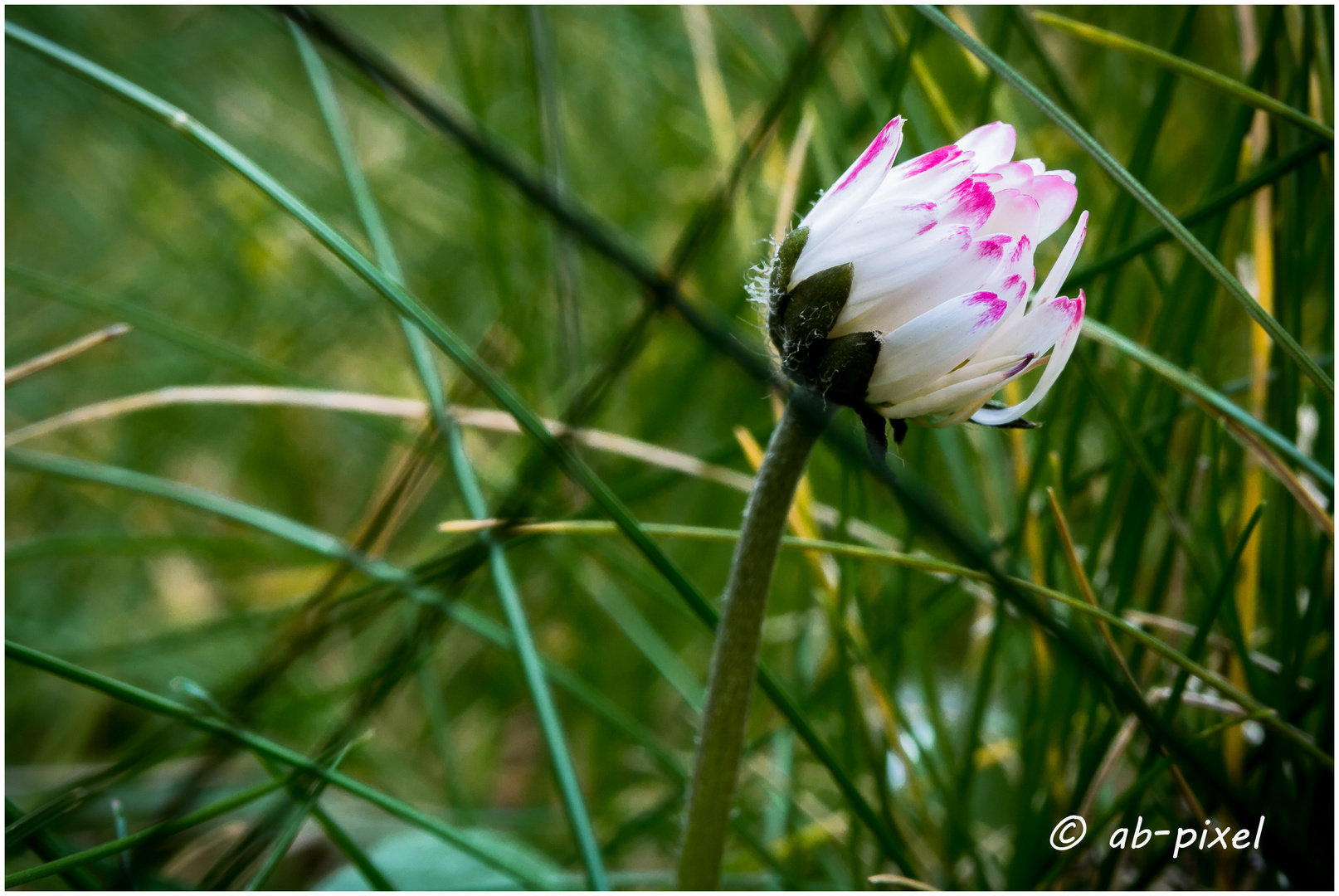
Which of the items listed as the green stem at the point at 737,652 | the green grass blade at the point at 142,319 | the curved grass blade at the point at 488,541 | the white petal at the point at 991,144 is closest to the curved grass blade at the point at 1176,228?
the white petal at the point at 991,144

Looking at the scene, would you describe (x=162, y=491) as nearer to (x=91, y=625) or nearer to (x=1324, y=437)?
(x=91, y=625)

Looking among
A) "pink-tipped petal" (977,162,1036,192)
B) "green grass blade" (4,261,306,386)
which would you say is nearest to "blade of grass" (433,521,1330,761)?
"pink-tipped petal" (977,162,1036,192)

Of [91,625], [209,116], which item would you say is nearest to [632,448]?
[91,625]

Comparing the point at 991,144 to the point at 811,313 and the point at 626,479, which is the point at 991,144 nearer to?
the point at 811,313

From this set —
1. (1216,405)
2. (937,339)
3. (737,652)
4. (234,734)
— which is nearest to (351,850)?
(234,734)

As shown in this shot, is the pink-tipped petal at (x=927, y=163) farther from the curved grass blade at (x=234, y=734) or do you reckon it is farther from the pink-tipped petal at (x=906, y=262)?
the curved grass blade at (x=234, y=734)

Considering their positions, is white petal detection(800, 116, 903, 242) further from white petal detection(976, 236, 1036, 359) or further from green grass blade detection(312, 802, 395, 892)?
green grass blade detection(312, 802, 395, 892)
